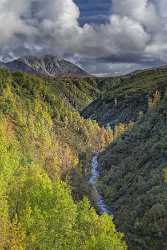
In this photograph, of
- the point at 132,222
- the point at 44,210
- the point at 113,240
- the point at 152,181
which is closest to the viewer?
the point at 113,240

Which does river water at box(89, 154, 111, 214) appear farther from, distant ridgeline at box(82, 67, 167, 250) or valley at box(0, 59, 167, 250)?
distant ridgeline at box(82, 67, 167, 250)

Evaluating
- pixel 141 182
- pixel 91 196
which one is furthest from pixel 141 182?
pixel 91 196

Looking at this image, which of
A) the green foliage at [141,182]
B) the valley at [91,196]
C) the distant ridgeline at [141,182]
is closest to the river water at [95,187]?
the valley at [91,196]

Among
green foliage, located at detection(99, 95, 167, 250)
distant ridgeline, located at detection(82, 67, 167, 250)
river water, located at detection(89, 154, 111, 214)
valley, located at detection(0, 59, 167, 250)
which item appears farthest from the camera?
river water, located at detection(89, 154, 111, 214)

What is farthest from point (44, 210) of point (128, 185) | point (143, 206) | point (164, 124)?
point (164, 124)

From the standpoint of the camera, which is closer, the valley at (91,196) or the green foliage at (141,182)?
the valley at (91,196)

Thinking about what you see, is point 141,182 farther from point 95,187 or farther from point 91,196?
point 95,187

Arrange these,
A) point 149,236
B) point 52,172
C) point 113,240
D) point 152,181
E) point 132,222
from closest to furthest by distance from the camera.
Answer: point 113,240
point 149,236
point 132,222
point 152,181
point 52,172

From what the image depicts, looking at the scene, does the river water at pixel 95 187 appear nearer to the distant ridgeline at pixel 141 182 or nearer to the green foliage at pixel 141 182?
the distant ridgeline at pixel 141 182

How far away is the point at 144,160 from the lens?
10950 cm

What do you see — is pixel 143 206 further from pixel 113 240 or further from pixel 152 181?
pixel 113 240

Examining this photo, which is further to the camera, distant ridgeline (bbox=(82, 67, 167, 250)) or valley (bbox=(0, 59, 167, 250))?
distant ridgeline (bbox=(82, 67, 167, 250))

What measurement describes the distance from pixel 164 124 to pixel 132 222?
51.0m

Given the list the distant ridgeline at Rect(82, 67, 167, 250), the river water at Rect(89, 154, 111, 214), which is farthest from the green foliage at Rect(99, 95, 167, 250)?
the river water at Rect(89, 154, 111, 214)
